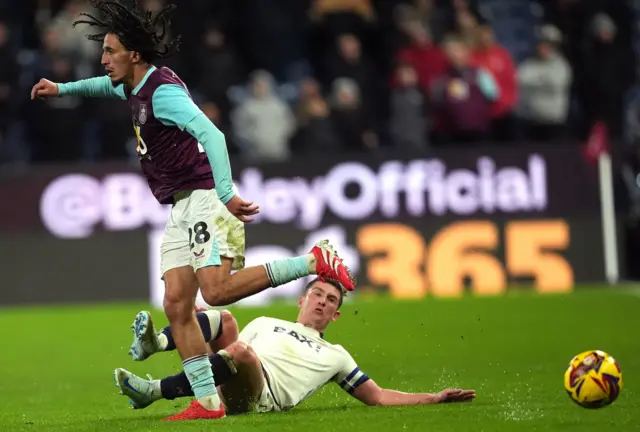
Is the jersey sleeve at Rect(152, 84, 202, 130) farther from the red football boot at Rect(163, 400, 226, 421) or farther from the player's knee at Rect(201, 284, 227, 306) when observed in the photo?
the red football boot at Rect(163, 400, 226, 421)

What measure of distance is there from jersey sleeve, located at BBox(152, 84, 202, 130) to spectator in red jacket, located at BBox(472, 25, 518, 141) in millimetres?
11991

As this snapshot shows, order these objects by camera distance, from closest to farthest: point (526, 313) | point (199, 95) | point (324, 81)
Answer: point (526, 313) → point (199, 95) → point (324, 81)

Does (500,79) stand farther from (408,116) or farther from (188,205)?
(188,205)

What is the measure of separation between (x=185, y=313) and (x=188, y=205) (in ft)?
2.17

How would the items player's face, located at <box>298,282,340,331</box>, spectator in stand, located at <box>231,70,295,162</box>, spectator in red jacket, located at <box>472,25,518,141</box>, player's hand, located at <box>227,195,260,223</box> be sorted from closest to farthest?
player's hand, located at <box>227,195,260,223</box>, player's face, located at <box>298,282,340,331</box>, spectator in stand, located at <box>231,70,295,162</box>, spectator in red jacket, located at <box>472,25,518,141</box>

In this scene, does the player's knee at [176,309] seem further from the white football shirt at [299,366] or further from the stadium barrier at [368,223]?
the stadium barrier at [368,223]

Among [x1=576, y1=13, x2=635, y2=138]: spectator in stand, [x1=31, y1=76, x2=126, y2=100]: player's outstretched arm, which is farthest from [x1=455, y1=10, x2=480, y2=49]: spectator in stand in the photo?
[x1=31, y1=76, x2=126, y2=100]: player's outstretched arm

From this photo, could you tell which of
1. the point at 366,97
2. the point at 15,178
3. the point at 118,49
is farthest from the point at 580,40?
the point at 118,49

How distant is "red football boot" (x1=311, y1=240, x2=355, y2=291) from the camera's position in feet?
26.5

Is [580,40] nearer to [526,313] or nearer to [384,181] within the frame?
[384,181]

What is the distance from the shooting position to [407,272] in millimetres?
18297

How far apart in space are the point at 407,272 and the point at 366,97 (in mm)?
3103

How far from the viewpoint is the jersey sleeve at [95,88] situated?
8578 mm

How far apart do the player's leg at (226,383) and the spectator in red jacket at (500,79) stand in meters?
11.9
